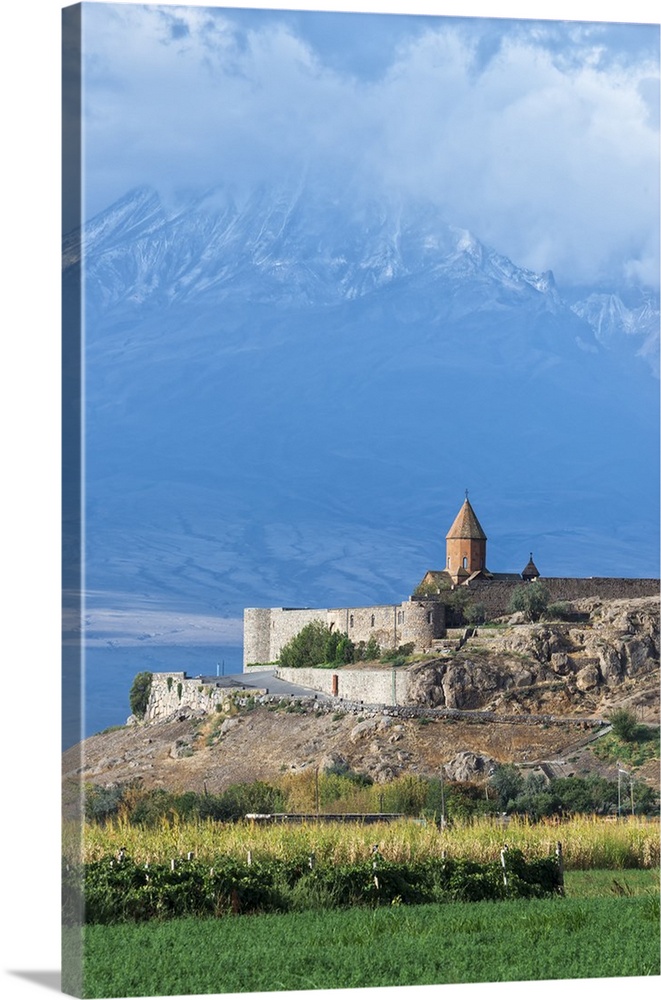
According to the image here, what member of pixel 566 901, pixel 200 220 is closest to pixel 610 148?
pixel 200 220

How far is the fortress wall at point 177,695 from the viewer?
15.8 meters

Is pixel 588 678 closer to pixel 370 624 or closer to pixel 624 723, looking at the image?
pixel 624 723

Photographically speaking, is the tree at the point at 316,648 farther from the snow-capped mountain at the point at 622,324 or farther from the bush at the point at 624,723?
the snow-capped mountain at the point at 622,324

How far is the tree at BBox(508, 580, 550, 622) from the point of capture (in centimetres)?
1948

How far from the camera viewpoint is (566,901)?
410 inches

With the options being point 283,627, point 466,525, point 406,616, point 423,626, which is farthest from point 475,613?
point 466,525

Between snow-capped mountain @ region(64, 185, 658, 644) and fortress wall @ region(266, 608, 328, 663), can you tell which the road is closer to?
fortress wall @ region(266, 608, 328, 663)

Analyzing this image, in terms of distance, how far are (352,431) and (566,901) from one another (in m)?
4.56

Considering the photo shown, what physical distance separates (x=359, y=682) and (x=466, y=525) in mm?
5594

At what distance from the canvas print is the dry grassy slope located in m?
0.09

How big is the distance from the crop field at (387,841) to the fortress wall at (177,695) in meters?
4.12

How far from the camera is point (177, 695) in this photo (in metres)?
17.0

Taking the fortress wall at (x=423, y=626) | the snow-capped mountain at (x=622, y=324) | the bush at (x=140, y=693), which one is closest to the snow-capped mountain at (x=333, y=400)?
the snow-capped mountain at (x=622, y=324)
